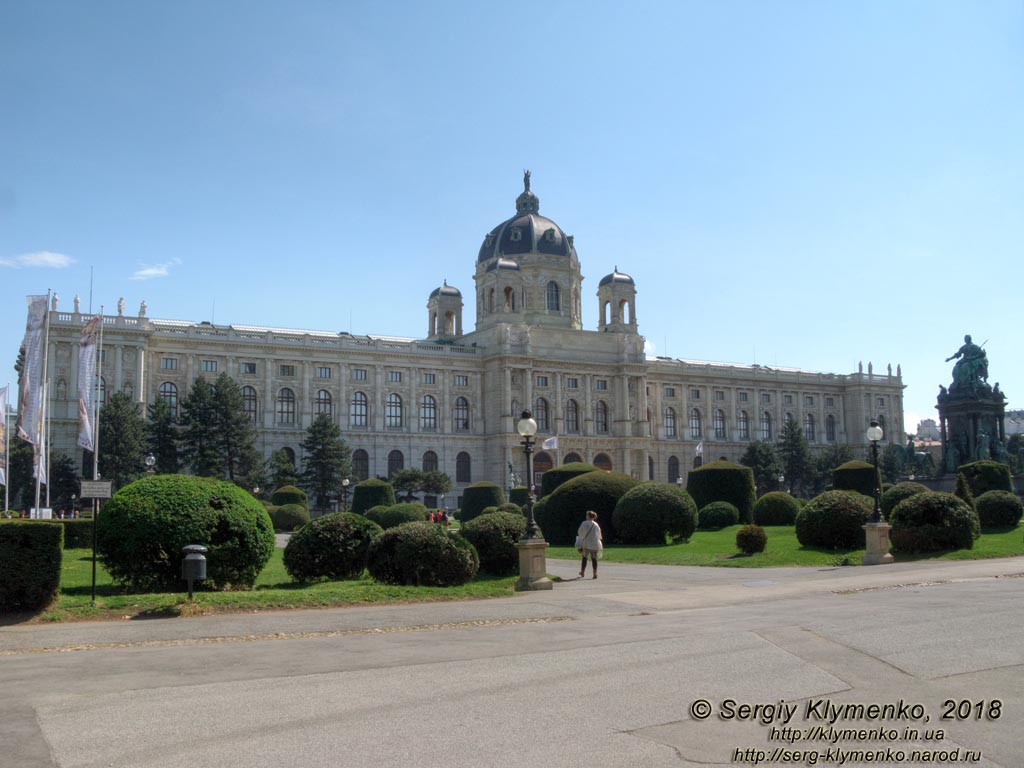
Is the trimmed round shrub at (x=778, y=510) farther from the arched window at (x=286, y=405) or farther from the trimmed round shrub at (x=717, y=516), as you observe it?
the arched window at (x=286, y=405)

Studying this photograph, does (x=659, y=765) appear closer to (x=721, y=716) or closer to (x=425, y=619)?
(x=721, y=716)

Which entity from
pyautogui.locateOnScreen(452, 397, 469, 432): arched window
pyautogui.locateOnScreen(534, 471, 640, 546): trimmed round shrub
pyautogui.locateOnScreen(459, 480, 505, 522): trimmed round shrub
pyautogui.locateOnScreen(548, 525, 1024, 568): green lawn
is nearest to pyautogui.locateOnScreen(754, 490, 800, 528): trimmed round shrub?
pyautogui.locateOnScreen(548, 525, 1024, 568): green lawn

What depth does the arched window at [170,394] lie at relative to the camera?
246 ft

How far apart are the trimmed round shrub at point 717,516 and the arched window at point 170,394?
46690 millimetres

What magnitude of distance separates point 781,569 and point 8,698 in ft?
65.5

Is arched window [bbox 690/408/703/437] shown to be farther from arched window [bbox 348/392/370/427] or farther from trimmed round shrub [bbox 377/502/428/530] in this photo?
trimmed round shrub [bbox 377/502/428/530]

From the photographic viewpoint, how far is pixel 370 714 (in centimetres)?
856

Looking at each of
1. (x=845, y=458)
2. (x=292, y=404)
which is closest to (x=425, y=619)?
(x=292, y=404)

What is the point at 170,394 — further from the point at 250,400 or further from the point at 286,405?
the point at 286,405

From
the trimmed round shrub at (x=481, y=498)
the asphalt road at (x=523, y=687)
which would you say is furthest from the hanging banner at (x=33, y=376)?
the trimmed round shrub at (x=481, y=498)

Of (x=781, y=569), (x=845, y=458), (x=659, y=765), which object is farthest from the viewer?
(x=845, y=458)

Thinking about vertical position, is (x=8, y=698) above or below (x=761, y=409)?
below

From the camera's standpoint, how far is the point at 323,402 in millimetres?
81438

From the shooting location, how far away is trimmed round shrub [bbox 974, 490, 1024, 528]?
35.6 metres
